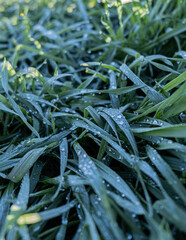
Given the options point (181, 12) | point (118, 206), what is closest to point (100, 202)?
point (118, 206)

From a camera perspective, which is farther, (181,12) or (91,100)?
(181,12)

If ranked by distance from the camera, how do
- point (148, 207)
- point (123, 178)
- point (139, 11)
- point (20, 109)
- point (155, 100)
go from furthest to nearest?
point (139, 11)
point (20, 109)
point (155, 100)
point (123, 178)
point (148, 207)

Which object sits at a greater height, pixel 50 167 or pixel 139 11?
pixel 139 11

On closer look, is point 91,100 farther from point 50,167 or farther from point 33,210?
point 33,210

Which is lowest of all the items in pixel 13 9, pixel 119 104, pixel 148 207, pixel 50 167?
pixel 148 207

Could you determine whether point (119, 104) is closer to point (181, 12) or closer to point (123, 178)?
point (123, 178)

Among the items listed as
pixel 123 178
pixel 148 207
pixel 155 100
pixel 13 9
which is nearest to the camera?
pixel 148 207

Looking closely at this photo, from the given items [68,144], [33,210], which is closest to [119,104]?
[68,144]
